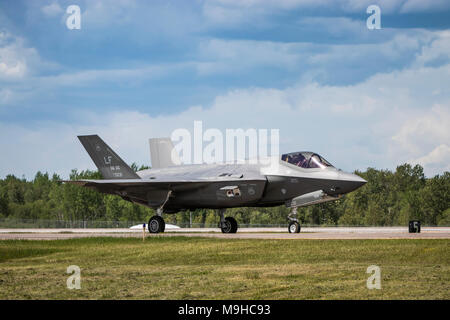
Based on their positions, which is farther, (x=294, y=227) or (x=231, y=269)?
(x=294, y=227)

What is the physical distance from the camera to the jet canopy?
28828 mm

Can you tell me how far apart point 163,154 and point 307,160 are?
12009 mm

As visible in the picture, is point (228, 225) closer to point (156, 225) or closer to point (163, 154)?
point (156, 225)

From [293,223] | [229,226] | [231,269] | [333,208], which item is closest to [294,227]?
[293,223]

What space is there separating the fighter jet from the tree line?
54.0 meters

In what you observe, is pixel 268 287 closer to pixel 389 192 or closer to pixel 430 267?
pixel 430 267

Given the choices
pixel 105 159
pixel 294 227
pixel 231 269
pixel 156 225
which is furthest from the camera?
pixel 105 159

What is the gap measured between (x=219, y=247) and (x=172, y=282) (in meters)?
8.12

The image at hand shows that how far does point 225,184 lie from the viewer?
99.3 feet

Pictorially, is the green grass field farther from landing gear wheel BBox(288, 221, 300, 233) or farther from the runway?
landing gear wheel BBox(288, 221, 300, 233)

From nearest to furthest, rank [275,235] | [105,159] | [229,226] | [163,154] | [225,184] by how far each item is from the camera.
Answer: [275,235], [225,184], [229,226], [105,159], [163,154]

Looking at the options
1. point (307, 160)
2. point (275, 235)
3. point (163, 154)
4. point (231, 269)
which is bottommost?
point (231, 269)

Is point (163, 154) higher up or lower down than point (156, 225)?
higher up
